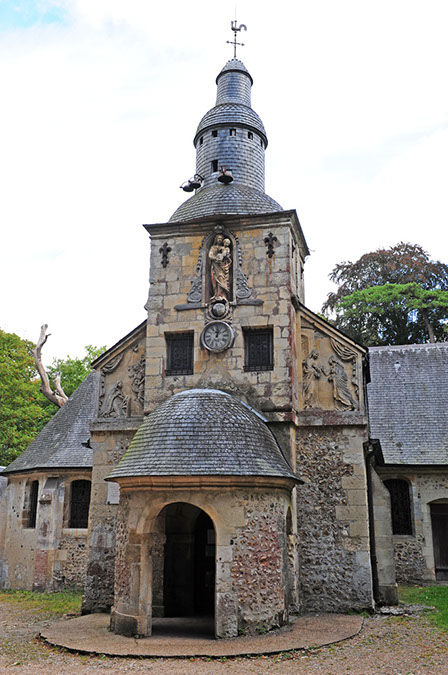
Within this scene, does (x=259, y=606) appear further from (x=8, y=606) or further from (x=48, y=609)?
(x=8, y=606)

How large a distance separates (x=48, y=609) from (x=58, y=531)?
4.36 m

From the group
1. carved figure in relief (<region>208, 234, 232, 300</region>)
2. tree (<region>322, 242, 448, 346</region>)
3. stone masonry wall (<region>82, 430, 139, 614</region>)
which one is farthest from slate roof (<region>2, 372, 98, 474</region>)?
tree (<region>322, 242, 448, 346</region>)

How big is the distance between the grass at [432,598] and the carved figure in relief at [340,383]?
14.4 feet

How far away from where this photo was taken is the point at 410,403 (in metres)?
20.8

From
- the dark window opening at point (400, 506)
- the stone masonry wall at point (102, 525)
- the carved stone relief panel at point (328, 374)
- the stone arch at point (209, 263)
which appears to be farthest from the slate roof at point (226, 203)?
the dark window opening at point (400, 506)

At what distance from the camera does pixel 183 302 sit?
14086mm

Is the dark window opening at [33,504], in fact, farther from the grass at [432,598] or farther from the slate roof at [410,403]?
the grass at [432,598]

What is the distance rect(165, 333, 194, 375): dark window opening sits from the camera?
13812mm

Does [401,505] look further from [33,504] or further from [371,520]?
[33,504]

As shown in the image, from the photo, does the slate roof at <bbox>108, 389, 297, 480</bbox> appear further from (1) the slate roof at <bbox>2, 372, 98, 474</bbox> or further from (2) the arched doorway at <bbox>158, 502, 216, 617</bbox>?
(1) the slate roof at <bbox>2, 372, 98, 474</bbox>

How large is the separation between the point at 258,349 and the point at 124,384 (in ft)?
11.0

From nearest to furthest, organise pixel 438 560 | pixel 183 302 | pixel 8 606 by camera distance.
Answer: pixel 183 302
pixel 8 606
pixel 438 560

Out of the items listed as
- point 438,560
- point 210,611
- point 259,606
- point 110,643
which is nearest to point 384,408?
point 438,560

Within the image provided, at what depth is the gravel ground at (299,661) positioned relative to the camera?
320 inches
